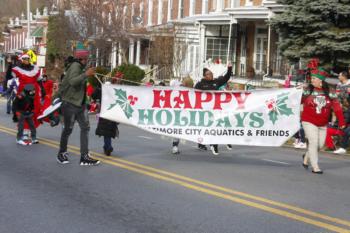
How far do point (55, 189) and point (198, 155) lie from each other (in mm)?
4667

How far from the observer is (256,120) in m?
12.2

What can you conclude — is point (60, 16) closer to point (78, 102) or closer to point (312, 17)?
point (312, 17)

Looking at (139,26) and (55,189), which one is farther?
(139,26)

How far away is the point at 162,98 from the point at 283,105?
7.33 feet

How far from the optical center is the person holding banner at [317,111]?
1120 centimetres

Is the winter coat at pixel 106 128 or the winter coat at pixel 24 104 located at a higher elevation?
the winter coat at pixel 24 104

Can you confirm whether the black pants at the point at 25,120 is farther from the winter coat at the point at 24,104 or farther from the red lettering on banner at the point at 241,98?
the red lettering on banner at the point at 241,98

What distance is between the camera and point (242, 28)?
3478 cm

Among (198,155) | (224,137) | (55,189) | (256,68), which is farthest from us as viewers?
(256,68)

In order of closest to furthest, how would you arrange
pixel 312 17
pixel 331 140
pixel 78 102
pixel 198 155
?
pixel 78 102
pixel 198 155
pixel 331 140
pixel 312 17

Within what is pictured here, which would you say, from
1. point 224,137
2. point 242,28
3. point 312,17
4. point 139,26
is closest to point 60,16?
point 139,26

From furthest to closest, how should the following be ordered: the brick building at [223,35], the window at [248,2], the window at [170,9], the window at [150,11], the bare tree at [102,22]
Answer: the window at [150,11], the window at [170,9], the bare tree at [102,22], the window at [248,2], the brick building at [223,35]

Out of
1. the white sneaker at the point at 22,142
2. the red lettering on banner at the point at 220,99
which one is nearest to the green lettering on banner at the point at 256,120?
the red lettering on banner at the point at 220,99

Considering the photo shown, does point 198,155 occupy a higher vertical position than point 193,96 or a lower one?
lower
